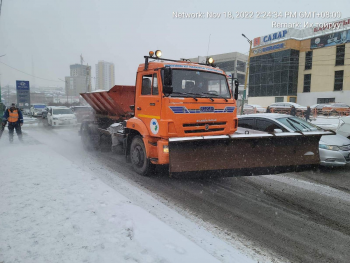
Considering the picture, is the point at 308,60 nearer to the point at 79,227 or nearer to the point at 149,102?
the point at 149,102

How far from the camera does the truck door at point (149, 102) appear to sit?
5.42 metres

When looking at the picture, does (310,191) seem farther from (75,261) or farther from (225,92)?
(75,261)

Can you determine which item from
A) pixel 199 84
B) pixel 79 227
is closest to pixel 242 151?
pixel 199 84

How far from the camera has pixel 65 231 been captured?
329 centimetres

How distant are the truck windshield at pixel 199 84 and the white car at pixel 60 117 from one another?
15008 millimetres

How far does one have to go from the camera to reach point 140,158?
245 inches

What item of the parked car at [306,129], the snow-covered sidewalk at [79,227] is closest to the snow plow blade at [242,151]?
the parked car at [306,129]

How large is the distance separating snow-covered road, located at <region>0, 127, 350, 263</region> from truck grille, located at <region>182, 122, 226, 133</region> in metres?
1.26

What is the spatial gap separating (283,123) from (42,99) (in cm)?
10268

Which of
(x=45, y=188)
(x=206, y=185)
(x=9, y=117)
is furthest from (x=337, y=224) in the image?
(x=9, y=117)

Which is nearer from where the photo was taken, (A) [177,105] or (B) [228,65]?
(A) [177,105]

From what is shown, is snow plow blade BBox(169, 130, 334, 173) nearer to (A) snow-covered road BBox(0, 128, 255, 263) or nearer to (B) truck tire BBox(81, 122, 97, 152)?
(A) snow-covered road BBox(0, 128, 255, 263)

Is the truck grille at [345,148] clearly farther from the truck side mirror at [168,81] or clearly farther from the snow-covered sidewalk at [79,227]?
the snow-covered sidewalk at [79,227]

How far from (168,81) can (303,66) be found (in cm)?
4396
